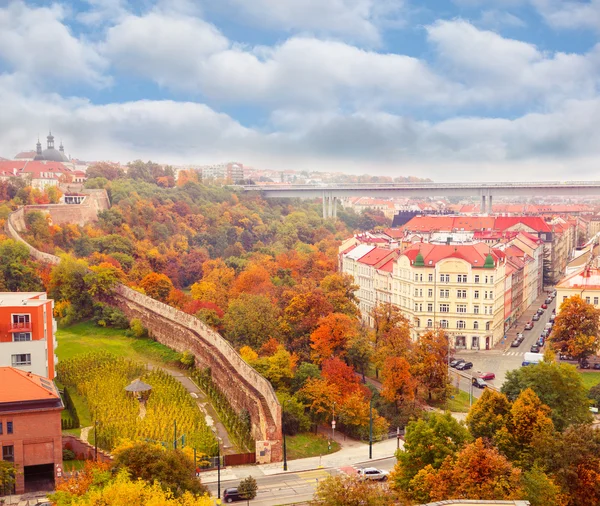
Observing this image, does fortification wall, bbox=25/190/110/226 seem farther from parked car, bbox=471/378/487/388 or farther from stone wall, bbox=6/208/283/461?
parked car, bbox=471/378/487/388

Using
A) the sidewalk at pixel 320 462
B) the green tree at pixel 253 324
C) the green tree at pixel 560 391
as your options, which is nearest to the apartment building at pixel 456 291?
the green tree at pixel 253 324

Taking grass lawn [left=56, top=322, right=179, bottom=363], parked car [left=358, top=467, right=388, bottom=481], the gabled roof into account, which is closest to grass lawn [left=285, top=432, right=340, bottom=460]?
parked car [left=358, top=467, right=388, bottom=481]

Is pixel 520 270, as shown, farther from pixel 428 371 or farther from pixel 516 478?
pixel 516 478

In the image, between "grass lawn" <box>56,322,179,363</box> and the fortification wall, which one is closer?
"grass lawn" <box>56,322,179,363</box>

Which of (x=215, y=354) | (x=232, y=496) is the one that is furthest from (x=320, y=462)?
(x=215, y=354)

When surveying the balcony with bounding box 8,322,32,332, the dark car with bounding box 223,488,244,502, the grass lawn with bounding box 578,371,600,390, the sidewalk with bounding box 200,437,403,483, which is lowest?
the sidewalk with bounding box 200,437,403,483

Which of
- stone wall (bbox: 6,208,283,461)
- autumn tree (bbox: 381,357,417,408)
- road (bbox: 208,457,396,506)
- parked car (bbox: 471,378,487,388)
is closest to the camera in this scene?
road (bbox: 208,457,396,506)
